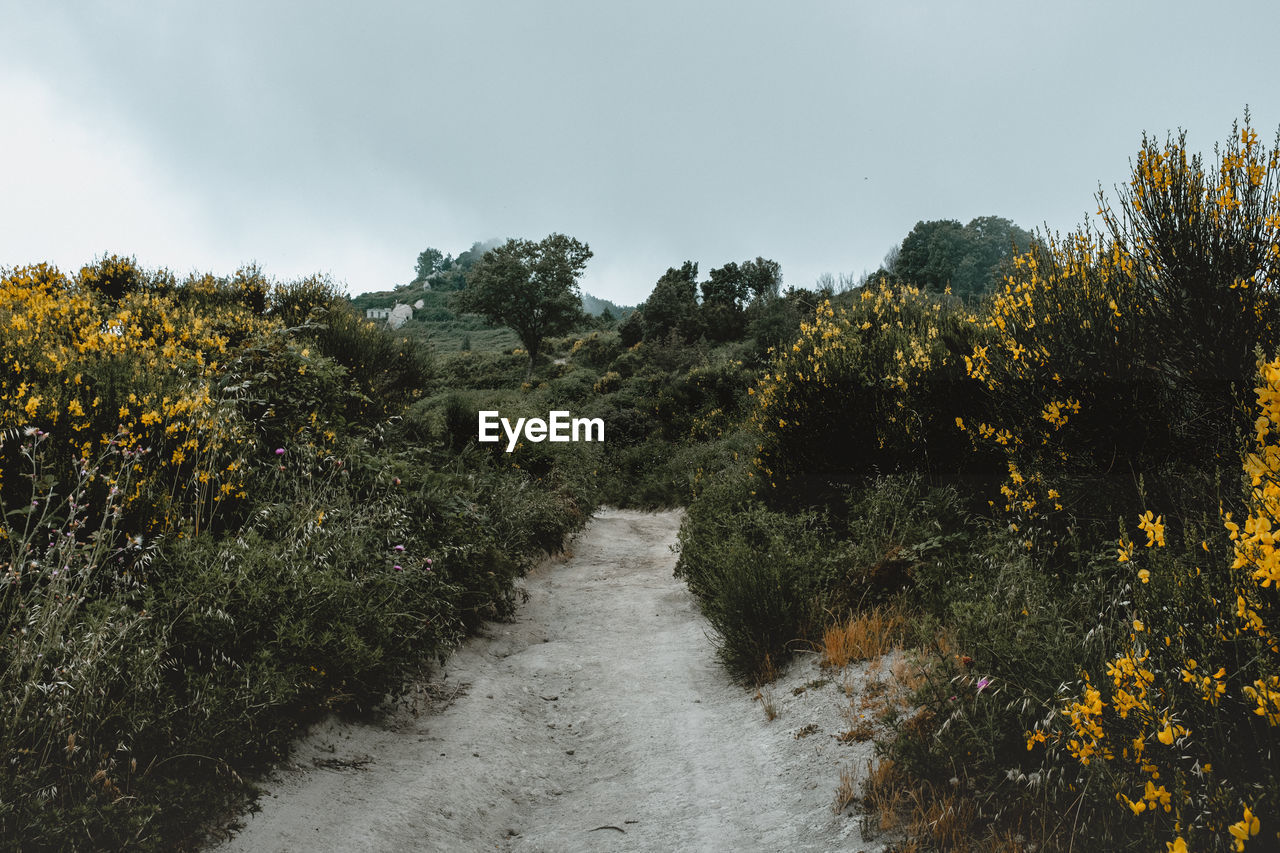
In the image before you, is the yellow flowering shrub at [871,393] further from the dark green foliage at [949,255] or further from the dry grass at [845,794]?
the dark green foliage at [949,255]

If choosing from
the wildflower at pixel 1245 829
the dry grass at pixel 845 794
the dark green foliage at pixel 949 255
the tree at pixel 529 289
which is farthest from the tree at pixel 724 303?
the wildflower at pixel 1245 829

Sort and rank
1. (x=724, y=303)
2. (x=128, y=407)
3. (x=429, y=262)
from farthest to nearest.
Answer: (x=429, y=262) < (x=724, y=303) < (x=128, y=407)

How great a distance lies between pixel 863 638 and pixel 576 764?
7.65ft

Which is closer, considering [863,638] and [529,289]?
[863,638]

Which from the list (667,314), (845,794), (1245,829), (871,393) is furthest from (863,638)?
(667,314)

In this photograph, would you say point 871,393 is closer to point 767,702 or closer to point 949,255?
point 767,702

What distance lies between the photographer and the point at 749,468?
10531 millimetres

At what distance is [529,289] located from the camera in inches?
1549

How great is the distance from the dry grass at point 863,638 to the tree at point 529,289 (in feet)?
116

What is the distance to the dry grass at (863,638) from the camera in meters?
4.96

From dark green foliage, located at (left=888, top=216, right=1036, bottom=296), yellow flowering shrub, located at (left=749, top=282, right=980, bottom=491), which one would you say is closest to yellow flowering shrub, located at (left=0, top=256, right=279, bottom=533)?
yellow flowering shrub, located at (left=749, top=282, right=980, bottom=491)

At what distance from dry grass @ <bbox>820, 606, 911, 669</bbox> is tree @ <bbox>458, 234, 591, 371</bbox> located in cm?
3542

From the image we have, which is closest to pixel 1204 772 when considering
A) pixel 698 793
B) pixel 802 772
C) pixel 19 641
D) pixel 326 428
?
pixel 802 772

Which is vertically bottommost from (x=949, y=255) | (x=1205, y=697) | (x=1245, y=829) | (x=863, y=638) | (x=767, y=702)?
(x=767, y=702)
